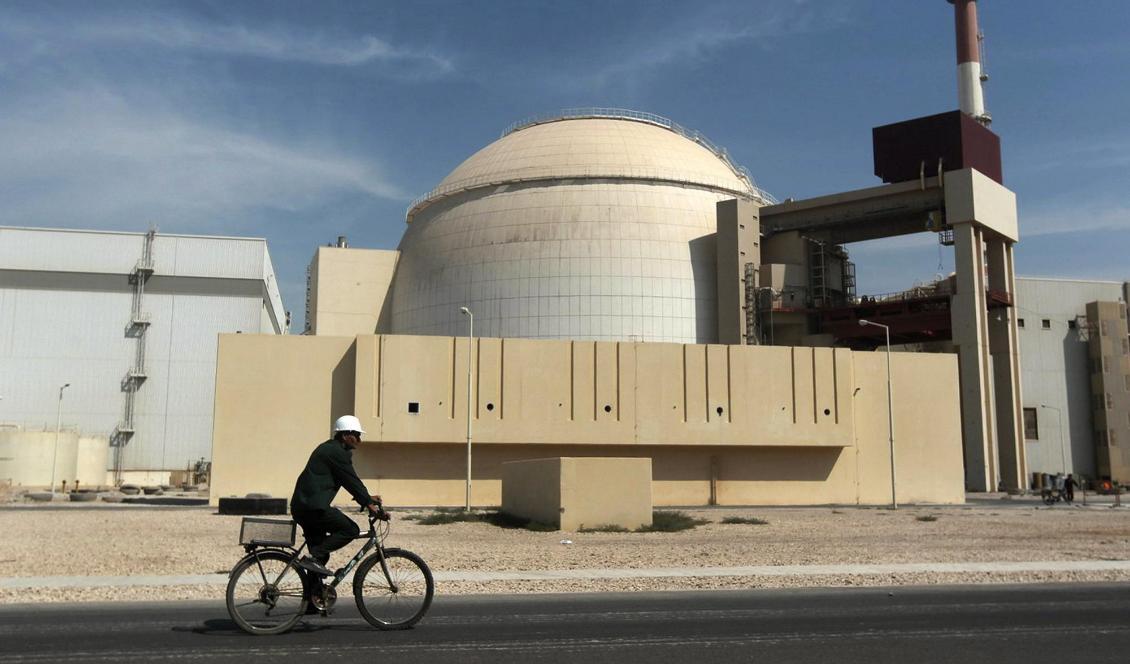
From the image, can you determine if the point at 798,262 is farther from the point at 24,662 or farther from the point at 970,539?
the point at 24,662

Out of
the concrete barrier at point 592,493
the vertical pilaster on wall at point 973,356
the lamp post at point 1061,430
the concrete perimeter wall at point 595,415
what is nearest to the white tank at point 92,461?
the concrete perimeter wall at point 595,415

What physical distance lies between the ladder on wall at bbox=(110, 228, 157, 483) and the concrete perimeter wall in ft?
108

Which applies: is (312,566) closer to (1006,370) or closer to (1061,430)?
(1006,370)

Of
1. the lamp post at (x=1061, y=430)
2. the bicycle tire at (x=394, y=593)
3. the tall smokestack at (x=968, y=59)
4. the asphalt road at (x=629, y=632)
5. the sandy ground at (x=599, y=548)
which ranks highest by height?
the tall smokestack at (x=968, y=59)

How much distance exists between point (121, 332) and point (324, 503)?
71.7 m

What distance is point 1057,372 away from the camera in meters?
87.4

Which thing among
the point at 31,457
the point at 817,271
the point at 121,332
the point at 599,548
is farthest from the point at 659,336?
the point at 599,548

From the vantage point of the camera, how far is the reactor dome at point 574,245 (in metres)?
67.6

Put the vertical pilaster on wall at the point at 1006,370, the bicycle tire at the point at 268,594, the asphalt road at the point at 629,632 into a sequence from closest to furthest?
1. the asphalt road at the point at 629,632
2. the bicycle tire at the point at 268,594
3. the vertical pilaster on wall at the point at 1006,370

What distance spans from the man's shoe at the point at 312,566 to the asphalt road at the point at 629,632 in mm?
631

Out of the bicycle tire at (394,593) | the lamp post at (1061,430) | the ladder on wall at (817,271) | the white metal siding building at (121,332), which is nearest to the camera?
the bicycle tire at (394,593)

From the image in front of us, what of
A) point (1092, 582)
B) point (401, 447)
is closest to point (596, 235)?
point (401, 447)

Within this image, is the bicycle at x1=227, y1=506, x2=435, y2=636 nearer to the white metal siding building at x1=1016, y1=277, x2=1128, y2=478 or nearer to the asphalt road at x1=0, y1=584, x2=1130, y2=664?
the asphalt road at x1=0, y1=584, x2=1130, y2=664

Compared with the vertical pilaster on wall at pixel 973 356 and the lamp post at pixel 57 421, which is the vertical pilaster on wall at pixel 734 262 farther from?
the lamp post at pixel 57 421
